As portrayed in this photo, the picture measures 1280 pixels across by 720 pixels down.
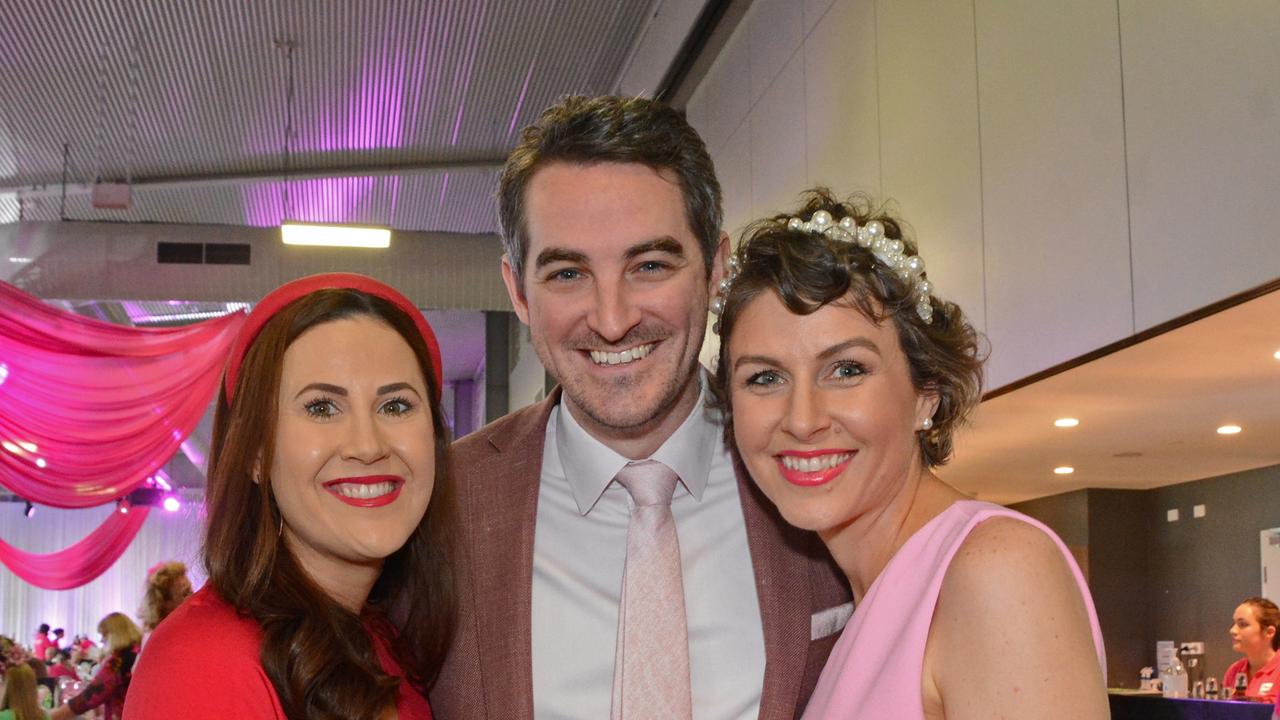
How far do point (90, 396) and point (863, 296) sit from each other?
662 centimetres

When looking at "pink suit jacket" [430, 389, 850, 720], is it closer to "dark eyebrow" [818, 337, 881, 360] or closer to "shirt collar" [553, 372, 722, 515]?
"shirt collar" [553, 372, 722, 515]

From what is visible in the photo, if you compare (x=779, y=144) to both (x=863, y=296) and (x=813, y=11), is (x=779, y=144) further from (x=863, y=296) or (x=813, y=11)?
(x=863, y=296)

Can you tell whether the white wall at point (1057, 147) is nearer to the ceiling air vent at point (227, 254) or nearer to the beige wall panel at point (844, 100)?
the beige wall panel at point (844, 100)

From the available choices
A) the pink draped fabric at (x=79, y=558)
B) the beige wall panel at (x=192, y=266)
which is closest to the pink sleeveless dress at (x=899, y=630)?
the beige wall panel at (x=192, y=266)

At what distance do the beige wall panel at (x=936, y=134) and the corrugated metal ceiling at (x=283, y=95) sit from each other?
3399 millimetres

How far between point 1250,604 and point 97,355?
21.2ft

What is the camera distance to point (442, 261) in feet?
40.9

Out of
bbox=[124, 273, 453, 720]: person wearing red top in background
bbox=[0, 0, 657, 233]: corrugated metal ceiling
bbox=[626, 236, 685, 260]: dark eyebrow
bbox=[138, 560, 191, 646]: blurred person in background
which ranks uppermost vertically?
bbox=[0, 0, 657, 233]: corrugated metal ceiling

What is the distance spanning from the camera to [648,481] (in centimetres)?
222

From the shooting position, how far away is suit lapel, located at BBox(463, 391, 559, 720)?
2047 millimetres

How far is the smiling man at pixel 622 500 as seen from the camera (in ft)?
6.81

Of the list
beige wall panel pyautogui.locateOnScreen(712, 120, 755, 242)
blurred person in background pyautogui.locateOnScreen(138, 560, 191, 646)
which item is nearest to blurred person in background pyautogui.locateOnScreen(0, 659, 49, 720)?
blurred person in background pyautogui.locateOnScreen(138, 560, 191, 646)

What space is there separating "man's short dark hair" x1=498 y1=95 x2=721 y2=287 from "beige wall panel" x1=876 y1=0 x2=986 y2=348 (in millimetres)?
2917

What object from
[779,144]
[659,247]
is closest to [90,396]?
[779,144]
